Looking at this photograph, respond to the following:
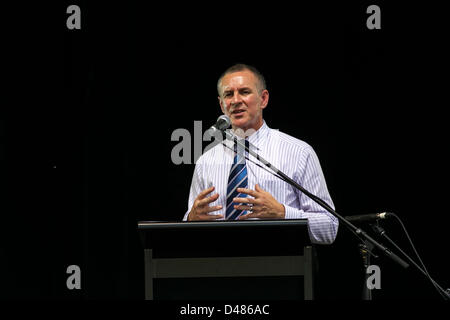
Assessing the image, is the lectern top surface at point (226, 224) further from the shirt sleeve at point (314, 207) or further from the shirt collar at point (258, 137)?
the shirt collar at point (258, 137)

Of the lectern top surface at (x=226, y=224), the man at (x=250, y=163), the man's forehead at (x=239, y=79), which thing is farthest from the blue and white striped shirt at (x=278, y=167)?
the lectern top surface at (x=226, y=224)

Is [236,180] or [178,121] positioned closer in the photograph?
[236,180]

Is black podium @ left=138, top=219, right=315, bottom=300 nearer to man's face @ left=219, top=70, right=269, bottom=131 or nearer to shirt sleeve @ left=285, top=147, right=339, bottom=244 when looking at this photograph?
shirt sleeve @ left=285, top=147, right=339, bottom=244

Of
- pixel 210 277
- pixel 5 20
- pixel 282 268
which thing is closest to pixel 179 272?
pixel 210 277

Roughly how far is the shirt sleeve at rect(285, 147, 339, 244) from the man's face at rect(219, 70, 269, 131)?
0.33 metres

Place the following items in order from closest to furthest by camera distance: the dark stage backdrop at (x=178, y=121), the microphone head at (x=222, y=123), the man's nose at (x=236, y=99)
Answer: the microphone head at (x=222, y=123), the man's nose at (x=236, y=99), the dark stage backdrop at (x=178, y=121)

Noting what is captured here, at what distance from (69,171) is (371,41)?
1.92 metres

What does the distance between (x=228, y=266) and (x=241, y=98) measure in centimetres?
120

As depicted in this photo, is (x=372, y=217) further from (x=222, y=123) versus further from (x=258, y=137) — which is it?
(x=258, y=137)

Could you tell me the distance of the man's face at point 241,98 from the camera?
3111 mm

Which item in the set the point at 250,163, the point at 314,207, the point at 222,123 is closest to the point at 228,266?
the point at 222,123

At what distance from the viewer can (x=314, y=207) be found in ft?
9.29

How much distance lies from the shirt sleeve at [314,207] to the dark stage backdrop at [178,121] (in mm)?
727

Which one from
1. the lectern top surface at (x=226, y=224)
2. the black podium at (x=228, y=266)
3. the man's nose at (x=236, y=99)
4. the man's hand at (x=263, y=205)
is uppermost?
the man's nose at (x=236, y=99)
